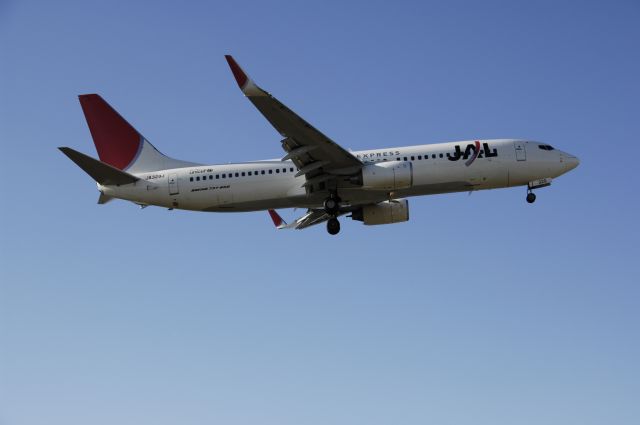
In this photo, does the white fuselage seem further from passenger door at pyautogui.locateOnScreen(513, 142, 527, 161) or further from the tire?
the tire

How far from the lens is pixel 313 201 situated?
156 feet

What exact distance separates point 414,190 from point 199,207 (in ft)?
39.2

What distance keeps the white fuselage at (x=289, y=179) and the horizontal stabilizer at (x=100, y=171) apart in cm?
41

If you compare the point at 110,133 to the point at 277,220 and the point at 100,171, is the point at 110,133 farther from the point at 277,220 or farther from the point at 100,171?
the point at 277,220

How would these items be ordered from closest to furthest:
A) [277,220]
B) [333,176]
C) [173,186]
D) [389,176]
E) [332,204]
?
[389,176] → [333,176] → [173,186] → [332,204] → [277,220]

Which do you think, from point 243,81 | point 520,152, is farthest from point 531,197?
point 243,81

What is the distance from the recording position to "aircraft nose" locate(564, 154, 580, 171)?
158 ft

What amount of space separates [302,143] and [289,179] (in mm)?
3486

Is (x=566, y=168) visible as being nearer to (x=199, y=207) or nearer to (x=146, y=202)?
(x=199, y=207)

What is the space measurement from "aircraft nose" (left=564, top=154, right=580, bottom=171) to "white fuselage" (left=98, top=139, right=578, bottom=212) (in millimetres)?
2121

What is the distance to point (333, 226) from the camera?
1919 inches

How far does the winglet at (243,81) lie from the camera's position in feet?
126

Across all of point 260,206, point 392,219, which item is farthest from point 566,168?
point 260,206

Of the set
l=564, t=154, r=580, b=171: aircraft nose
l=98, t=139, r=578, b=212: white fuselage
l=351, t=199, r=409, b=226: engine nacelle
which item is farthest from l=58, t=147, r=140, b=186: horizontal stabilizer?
l=564, t=154, r=580, b=171: aircraft nose
